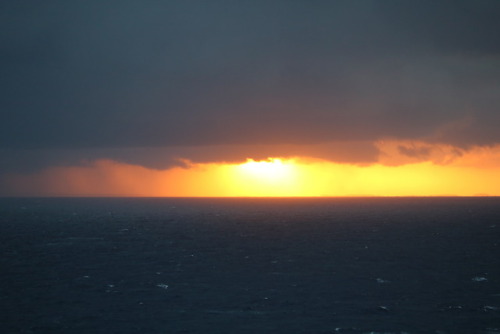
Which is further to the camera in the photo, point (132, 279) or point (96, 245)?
point (96, 245)

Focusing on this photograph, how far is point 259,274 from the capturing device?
297ft

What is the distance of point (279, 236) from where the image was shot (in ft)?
518

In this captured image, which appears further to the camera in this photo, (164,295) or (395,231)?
(395,231)

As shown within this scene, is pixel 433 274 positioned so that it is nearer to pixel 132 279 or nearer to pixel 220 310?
pixel 220 310

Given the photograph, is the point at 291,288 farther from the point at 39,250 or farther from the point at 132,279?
the point at 39,250

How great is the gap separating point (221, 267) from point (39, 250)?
47344mm

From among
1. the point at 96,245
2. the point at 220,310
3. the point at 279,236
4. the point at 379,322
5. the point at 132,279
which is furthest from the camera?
the point at 279,236

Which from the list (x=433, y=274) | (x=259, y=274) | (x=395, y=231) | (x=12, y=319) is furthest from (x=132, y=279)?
(x=395, y=231)

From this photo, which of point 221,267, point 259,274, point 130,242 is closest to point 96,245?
point 130,242

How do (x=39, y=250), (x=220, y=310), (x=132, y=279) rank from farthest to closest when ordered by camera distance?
(x=39, y=250) → (x=132, y=279) → (x=220, y=310)

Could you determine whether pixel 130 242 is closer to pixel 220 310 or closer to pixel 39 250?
pixel 39 250

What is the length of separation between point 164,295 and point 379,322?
28.5 m

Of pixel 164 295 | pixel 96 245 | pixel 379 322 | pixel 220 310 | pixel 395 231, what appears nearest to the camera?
pixel 379 322

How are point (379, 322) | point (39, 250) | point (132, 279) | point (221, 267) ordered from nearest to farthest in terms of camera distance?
point (379, 322) → point (132, 279) → point (221, 267) → point (39, 250)
